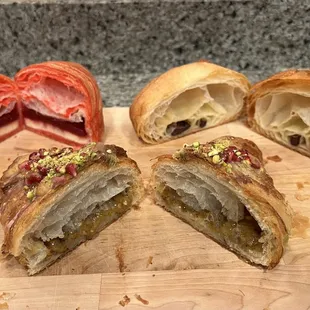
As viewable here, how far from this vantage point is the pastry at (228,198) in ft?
8.64

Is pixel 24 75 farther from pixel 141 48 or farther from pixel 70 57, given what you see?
pixel 141 48

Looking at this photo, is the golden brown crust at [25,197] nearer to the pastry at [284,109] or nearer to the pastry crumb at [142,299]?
the pastry crumb at [142,299]

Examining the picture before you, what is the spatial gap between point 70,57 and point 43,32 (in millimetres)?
313

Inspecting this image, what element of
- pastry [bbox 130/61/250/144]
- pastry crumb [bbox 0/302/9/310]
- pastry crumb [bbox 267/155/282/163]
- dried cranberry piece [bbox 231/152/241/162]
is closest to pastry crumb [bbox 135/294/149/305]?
pastry crumb [bbox 0/302/9/310]

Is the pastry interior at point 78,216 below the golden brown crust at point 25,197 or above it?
below

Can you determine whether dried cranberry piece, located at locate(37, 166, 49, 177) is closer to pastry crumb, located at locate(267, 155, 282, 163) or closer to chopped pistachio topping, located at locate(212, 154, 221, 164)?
chopped pistachio topping, located at locate(212, 154, 221, 164)

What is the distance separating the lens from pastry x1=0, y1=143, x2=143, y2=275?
103 inches

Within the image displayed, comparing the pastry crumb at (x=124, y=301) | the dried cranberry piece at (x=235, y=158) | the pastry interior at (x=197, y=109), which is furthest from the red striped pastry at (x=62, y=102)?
the pastry crumb at (x=124, y=301)

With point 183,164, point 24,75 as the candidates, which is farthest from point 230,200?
point 24,75

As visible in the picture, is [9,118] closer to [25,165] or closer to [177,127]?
[25,165]

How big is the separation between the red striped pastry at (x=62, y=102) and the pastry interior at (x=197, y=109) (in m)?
0.47

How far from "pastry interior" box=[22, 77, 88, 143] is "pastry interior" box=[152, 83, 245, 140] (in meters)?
0.56

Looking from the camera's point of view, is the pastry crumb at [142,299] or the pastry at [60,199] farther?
the pastry at [60,199]

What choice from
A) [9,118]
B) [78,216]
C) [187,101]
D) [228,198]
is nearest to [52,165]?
[78,216]
